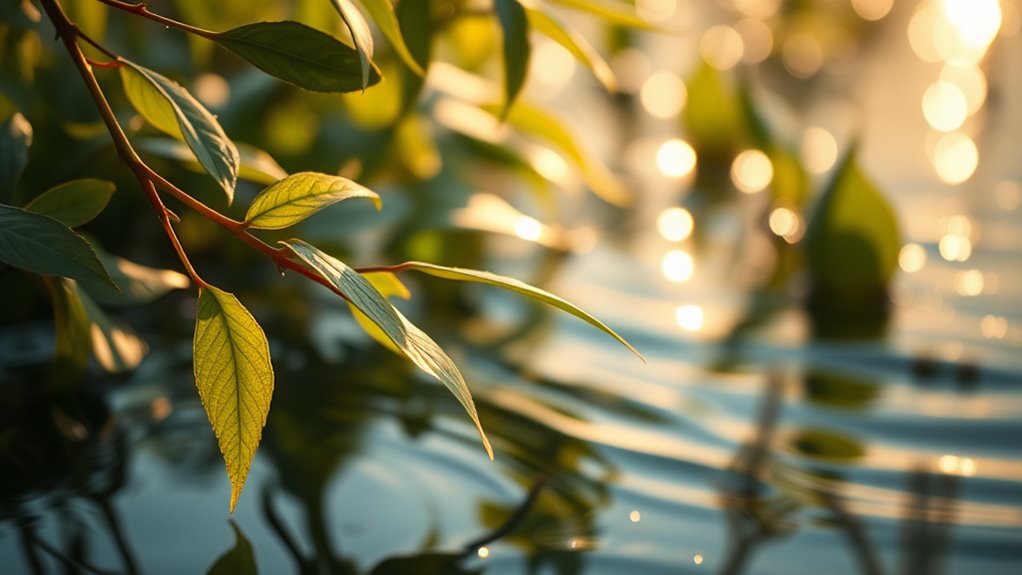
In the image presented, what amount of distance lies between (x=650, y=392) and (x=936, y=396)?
0.20m

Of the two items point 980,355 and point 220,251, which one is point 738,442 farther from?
point 220,251

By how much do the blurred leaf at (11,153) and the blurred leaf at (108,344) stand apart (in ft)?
0.25

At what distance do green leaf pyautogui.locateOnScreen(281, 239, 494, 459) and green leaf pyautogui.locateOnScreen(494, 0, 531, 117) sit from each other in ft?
0.64

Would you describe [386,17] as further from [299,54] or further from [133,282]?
[133,282]

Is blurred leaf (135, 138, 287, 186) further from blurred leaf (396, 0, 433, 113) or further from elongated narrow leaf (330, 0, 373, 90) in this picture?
elongated narrow leaf (330, 0, 373, 90)

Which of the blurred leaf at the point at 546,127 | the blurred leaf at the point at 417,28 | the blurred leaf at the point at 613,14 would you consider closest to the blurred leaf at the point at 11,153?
the blurred leaf at the point at 417,28

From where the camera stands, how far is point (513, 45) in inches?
→ 20.1

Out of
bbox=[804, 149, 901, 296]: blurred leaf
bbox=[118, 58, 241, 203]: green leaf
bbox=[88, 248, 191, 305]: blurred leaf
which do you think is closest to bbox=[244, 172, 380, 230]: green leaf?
bbox=[118, 58, 241, 203]: green leaf

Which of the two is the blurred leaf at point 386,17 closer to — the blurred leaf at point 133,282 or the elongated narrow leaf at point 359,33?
the elongated narrow leaf at point 359,33

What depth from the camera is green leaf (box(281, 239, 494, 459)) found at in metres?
0.33

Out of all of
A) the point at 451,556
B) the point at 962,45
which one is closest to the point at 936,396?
the point at 451,556

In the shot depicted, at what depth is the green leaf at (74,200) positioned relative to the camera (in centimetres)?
45

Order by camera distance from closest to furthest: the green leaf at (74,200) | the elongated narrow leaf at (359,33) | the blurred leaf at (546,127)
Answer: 1. the elongated narrow leaf at (359,33)
2. the green leaf at (74,200)
3. the blurred leaf at (546,127)

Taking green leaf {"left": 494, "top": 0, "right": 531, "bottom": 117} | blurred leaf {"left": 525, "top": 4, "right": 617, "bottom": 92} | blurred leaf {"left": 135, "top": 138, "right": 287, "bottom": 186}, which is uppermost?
blurred leaf {"left": 525, "top": 4, "right": 617, "bottom": 92}
